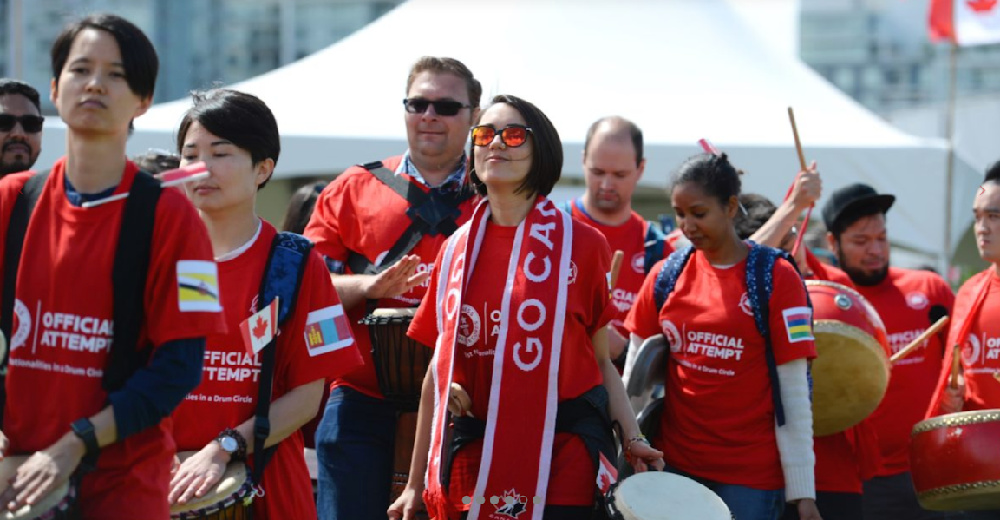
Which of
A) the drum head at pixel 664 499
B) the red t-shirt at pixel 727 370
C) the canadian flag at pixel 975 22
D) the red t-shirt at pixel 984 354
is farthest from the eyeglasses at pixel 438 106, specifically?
the canadian flag at pixel 975 22

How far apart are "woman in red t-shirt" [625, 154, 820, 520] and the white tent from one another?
478 centimetres

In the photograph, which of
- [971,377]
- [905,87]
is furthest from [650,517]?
[905,87]

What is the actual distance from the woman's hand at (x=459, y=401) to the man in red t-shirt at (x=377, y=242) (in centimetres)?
57

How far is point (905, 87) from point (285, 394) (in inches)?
3447

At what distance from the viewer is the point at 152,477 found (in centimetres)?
286

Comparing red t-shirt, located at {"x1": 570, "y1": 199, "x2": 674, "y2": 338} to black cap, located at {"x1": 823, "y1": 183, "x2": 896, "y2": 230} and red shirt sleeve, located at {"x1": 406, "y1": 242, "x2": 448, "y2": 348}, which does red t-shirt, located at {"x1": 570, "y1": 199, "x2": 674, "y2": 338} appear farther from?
red shirt sleeve, located at {"x1": 406, "y1": 242, "x2": 448, "y2": 348}

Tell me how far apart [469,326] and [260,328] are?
2.03ft

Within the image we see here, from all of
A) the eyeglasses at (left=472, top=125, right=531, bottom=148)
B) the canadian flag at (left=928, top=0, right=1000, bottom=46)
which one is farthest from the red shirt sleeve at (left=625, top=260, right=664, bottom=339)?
the canadian flag at (left=928, top=0, right=1000, bottom=46)

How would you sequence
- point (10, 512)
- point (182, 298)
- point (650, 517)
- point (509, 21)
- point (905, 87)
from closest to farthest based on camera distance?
point (10, 512) → point (182, 298) → point (650, 517) → point (509, 21) → point (905, 87)

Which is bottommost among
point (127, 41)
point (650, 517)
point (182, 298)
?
point (650, 517)

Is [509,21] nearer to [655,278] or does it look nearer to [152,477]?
[655,278]

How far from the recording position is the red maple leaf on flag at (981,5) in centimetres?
1177

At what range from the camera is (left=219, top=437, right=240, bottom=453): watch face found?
3.38 meters

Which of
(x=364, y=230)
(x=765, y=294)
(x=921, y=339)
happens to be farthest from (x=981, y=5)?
(x=364, y=230)
